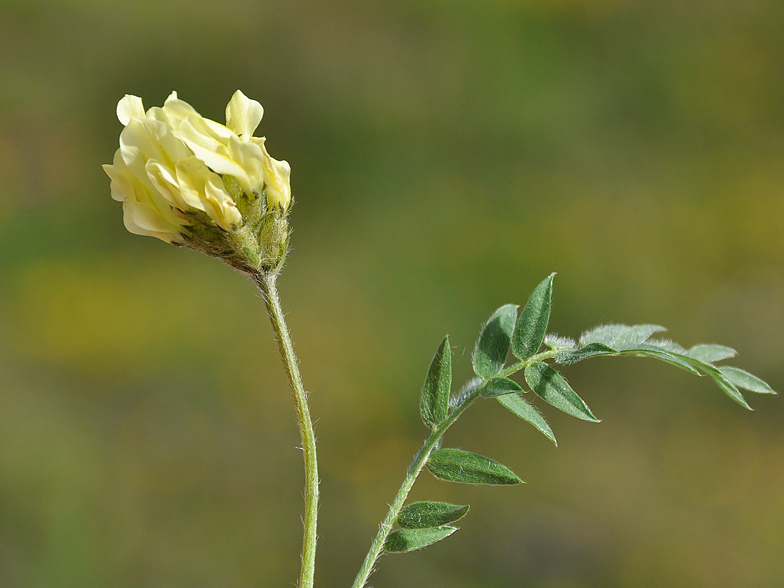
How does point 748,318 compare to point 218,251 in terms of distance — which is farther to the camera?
point 748,318

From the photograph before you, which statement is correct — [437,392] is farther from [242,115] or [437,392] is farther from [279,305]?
[242,115]

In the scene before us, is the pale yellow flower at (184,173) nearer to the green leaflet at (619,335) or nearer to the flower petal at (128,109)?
the flower petal at (128,109)

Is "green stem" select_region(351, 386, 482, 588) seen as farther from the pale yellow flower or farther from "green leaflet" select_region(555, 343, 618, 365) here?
the pale yellow flower

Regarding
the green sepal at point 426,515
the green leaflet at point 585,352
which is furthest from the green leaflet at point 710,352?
the green sepal at point 426,515

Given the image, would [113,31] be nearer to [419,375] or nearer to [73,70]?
[73,70]

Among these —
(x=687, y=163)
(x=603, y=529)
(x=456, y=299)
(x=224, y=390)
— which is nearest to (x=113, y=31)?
(x=224, y=390)

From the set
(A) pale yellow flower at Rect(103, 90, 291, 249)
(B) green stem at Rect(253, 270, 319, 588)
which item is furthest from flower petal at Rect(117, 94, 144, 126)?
(B) green stem at Rect(253, 270, 319, 588)
